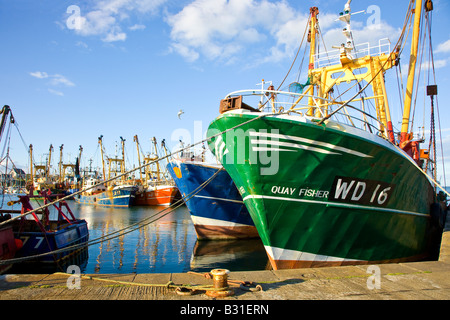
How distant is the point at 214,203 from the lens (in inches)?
562

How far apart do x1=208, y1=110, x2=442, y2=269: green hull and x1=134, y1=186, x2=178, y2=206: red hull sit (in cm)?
3349

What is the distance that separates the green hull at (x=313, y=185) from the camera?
6.47m

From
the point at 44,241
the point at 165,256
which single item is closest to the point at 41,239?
the point at 44,241

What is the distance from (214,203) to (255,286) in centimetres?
963

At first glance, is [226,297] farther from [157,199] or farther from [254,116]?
[157,199]

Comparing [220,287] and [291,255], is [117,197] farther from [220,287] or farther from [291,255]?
[220,287]

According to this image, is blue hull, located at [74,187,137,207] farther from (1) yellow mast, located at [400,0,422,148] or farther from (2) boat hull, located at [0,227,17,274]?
(1) yellow mast, located at [400,0,422,148]

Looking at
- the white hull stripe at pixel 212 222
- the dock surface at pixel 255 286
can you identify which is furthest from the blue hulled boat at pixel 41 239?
the white hull stripe at pixel 212 222

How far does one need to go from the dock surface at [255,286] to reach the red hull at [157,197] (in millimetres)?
34814

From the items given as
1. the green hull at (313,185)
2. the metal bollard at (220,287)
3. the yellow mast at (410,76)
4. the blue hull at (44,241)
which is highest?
the yellow mast at (410,76)

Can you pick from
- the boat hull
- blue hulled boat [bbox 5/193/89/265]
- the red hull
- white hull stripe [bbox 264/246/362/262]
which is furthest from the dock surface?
the red hull

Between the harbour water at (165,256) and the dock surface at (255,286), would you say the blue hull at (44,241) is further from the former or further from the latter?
the dock surface at (255,286)

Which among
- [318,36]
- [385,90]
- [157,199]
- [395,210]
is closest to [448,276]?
[395,210]

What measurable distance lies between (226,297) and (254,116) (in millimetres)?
3735
